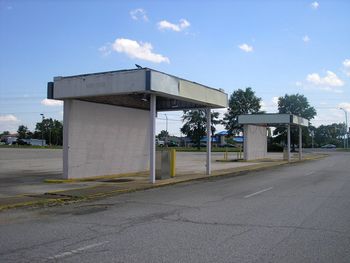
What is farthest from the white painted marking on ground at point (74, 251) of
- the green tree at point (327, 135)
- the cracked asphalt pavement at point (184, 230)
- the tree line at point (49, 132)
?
the green tree at point (327, 135)

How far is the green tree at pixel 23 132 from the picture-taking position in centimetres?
16268

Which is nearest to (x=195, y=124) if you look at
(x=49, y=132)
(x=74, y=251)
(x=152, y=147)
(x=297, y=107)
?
(x=297, y=107)

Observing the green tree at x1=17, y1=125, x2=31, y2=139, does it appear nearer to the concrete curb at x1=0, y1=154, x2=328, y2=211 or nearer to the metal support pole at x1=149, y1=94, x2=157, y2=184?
the metal support pole at x1=149, y1=94, x2=157, y2=184

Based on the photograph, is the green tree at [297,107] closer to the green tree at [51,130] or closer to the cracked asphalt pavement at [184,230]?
the green tree at [51,130]

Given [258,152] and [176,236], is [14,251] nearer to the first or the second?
[176,236]

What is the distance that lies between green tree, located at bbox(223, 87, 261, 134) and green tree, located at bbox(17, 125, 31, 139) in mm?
90372

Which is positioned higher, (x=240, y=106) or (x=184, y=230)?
(x=240, y=106)

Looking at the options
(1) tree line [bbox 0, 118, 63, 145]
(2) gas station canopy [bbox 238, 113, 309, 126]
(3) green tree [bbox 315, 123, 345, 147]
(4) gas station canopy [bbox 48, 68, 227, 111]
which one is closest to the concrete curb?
(4) gas station canopy [bbox 48, 68, 227, 111]

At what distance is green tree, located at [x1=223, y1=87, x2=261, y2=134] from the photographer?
10050 centimetres

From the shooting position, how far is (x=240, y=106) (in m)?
101

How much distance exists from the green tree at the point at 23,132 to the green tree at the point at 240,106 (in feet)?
296

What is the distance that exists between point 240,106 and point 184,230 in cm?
9454

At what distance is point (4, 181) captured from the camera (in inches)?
695

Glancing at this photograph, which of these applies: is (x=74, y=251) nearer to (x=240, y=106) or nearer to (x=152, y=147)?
(x=152, y=147)
